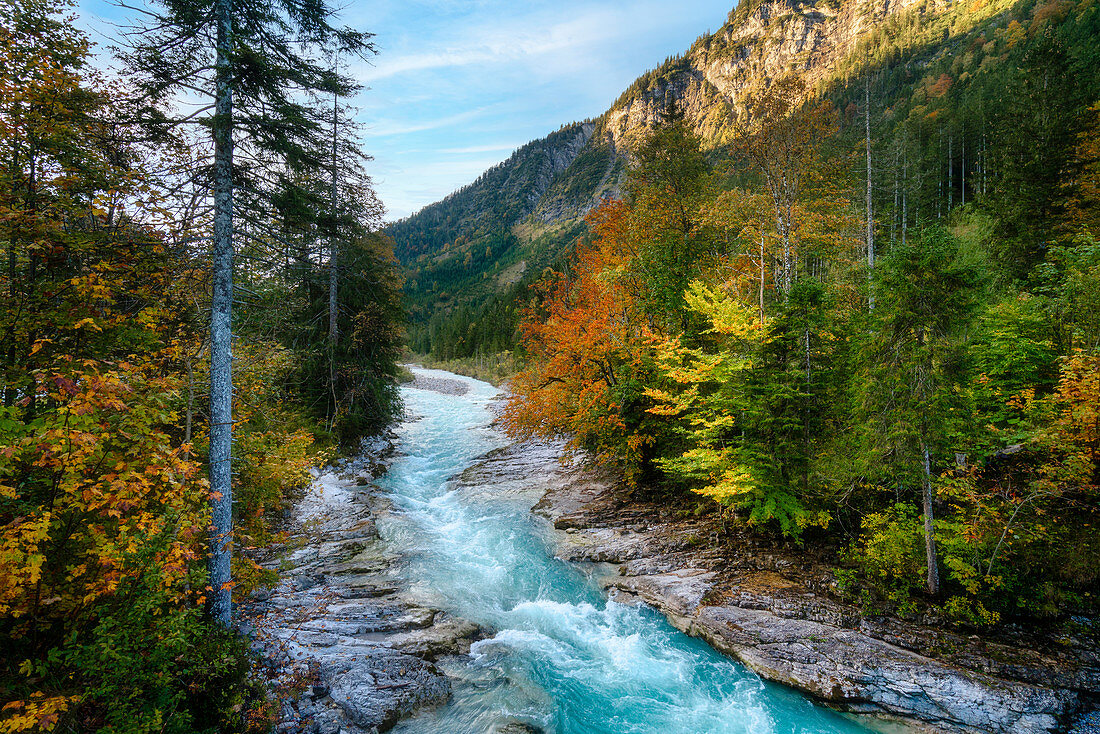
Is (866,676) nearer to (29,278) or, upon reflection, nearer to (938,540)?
(938,540)

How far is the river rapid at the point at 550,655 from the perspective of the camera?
7203 mm

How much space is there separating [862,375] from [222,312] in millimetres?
12369

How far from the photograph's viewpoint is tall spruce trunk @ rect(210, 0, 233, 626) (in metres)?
6.66

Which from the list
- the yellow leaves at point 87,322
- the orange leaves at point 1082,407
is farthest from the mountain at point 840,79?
the yellow leaves at point 87,322

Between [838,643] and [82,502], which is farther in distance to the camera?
[838,643]

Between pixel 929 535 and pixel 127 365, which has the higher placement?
pixel 127 365

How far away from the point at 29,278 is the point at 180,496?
3.94m

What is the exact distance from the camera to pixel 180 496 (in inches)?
213

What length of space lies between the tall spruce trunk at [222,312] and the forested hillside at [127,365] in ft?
0.16

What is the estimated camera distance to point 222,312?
696 cm

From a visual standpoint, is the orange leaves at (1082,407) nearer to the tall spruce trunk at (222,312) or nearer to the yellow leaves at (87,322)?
the tall spruce trunk at (222,312)

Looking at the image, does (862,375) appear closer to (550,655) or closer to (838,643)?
(838,643)

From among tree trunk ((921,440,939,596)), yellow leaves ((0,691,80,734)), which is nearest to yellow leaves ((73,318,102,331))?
yellow leaves ((0,691,80,734))

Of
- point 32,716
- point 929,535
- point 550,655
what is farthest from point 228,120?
point 929,535
